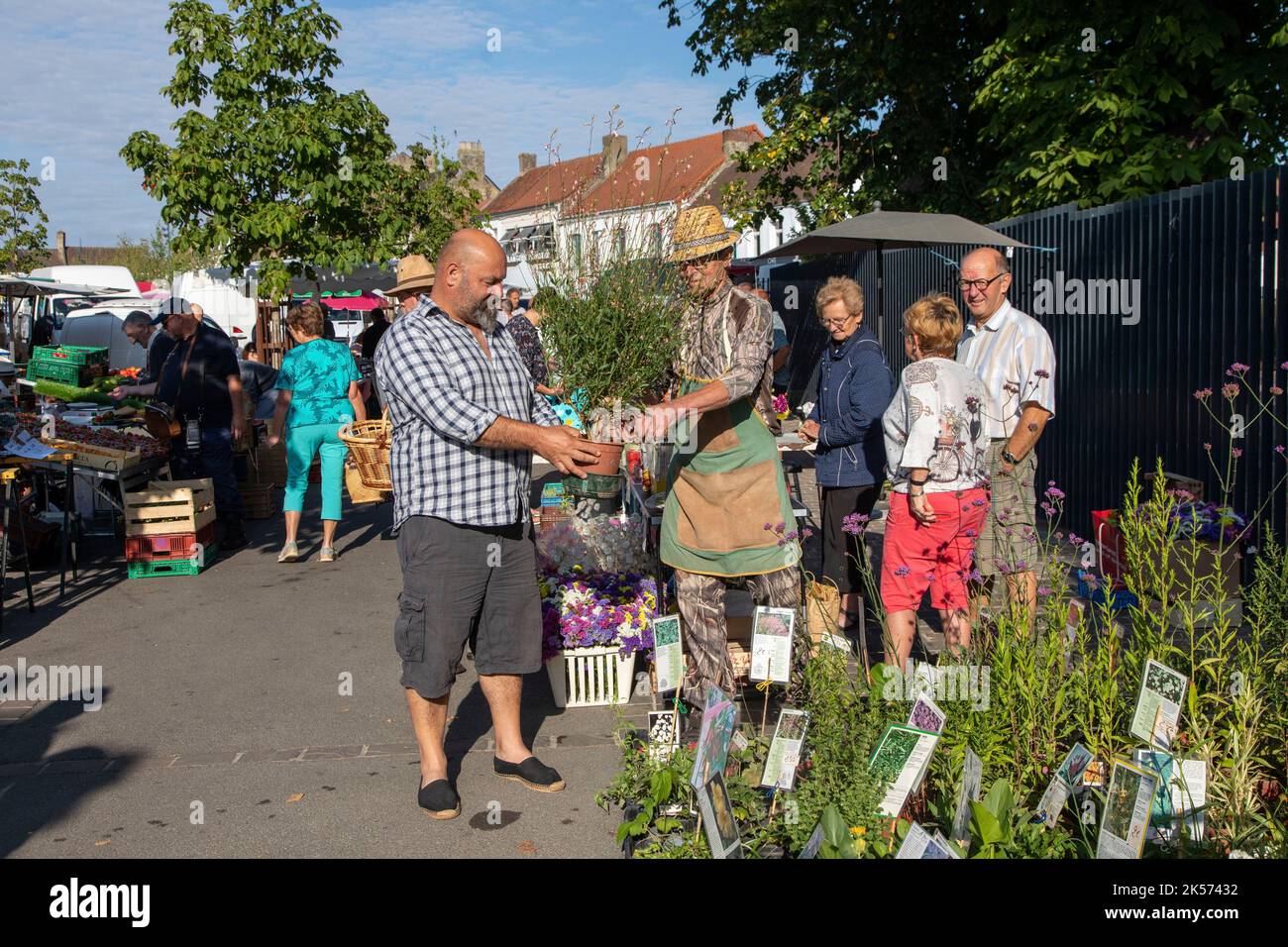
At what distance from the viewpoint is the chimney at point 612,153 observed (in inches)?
183

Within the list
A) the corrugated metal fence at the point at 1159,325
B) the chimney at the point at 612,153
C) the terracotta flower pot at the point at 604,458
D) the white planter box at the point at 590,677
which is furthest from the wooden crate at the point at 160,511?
the terracotta flower pot at the point at 604,458

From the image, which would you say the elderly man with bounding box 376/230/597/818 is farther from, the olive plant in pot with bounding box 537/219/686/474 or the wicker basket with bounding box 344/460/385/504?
the wicker basket with bounding box 344/460/385/504

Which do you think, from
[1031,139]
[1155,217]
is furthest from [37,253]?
[1155,217]

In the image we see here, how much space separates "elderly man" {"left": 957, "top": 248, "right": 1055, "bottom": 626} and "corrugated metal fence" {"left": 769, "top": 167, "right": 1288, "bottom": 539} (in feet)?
5.24

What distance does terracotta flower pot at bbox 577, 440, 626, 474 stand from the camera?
4.12 metres

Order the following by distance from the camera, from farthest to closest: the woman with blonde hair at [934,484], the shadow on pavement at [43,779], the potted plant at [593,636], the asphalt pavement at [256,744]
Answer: the potted plant at [593,636] → the woman with blonde hair at [934,484] → the shadow on pavement at [43,779] → the asphalt pavement at [256,744]

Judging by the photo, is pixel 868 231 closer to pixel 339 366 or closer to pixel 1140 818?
pixel 339 366

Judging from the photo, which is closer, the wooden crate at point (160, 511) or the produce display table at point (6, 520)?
the produce display table at point (6, 520)

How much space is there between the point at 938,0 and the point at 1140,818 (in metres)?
14.4

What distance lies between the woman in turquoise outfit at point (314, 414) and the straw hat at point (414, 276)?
1172 millimetres

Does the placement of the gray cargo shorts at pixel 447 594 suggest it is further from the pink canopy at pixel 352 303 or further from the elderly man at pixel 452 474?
the pink canopy at pixel 352 303

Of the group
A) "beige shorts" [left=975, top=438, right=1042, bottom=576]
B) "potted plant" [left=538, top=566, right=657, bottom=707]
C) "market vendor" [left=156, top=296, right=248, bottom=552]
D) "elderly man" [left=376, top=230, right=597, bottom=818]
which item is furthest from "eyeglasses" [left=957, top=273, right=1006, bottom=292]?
"market vendor" [left=156, top=296, right=248, bottom=552]

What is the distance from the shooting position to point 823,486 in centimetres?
641

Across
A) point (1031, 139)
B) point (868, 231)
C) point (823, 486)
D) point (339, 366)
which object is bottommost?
point (823, 486)
